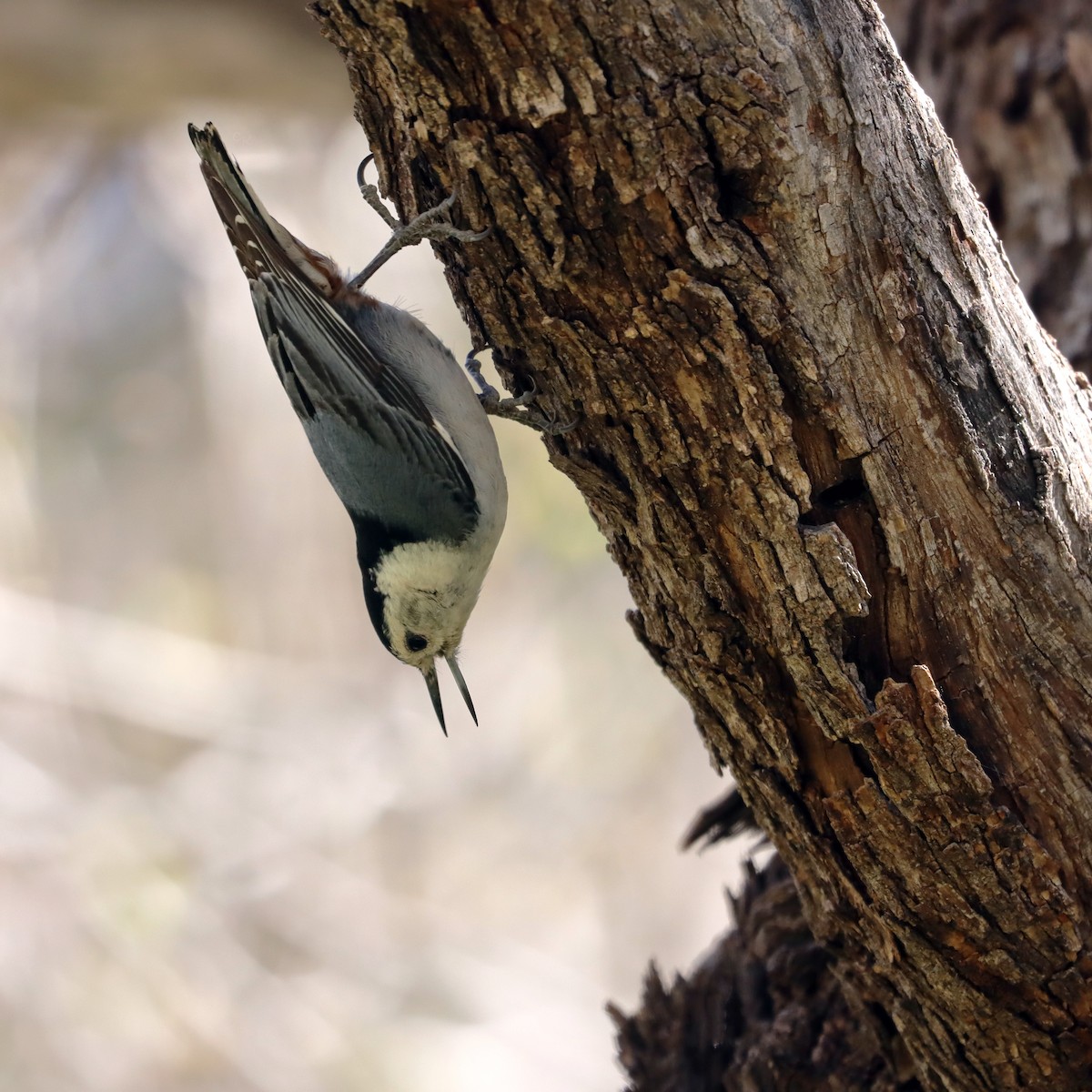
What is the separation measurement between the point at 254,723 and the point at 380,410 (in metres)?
3.56

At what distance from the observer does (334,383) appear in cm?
213

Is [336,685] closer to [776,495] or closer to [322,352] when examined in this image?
[322,352]

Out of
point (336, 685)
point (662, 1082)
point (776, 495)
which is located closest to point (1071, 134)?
point (776, 495)

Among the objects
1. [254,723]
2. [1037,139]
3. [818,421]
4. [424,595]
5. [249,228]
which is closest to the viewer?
[818,421]

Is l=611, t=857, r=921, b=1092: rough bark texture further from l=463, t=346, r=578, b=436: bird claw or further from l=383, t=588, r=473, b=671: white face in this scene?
l=463, t=346, r=578, b=436: bird claw

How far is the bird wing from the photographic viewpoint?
2125 millimetres

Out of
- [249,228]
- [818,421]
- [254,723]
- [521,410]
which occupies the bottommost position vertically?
[818,421]

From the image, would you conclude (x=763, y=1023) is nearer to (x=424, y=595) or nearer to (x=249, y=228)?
(x=424, y=595)

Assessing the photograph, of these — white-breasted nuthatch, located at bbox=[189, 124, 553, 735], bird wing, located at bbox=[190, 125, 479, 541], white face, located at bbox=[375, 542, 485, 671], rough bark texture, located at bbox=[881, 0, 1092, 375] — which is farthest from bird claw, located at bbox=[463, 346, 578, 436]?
rough bark texture, located at bbox=[881, 0, 1092, 375]

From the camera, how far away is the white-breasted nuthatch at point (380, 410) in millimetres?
2127

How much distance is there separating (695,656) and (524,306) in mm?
557

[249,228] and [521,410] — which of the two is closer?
[521,410]

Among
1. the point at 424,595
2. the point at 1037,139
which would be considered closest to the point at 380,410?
the point at 424,595

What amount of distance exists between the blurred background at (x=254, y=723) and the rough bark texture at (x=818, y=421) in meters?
3.65
